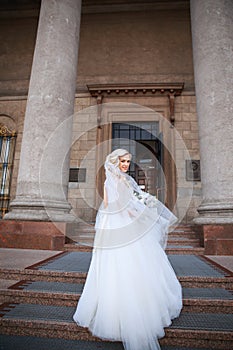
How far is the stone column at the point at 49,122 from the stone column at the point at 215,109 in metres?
3.11

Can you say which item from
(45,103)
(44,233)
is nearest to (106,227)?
(44,233)

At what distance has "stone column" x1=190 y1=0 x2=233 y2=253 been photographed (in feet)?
15.2

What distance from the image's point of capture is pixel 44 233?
4.69 metres

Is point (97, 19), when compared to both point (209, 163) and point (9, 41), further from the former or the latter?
point (209, 163)

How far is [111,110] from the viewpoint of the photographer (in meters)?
9.43

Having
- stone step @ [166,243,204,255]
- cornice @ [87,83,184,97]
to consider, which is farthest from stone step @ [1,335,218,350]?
cornice @ [87,83,184,97]

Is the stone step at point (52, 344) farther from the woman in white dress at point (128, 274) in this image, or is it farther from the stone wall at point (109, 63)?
the stone wall at point (109, 63)

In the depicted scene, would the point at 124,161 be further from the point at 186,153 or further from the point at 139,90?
the point at 139,90

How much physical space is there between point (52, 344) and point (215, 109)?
16.6ft

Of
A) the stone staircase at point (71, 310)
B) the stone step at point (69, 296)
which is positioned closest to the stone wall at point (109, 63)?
the stone staircase at point (71, 310)

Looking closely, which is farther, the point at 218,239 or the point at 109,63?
the point at 109,63

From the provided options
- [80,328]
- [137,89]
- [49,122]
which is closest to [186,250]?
[80,328]

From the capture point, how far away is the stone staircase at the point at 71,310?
6.54 feet

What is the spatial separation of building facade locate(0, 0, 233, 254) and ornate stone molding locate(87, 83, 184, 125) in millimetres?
40
